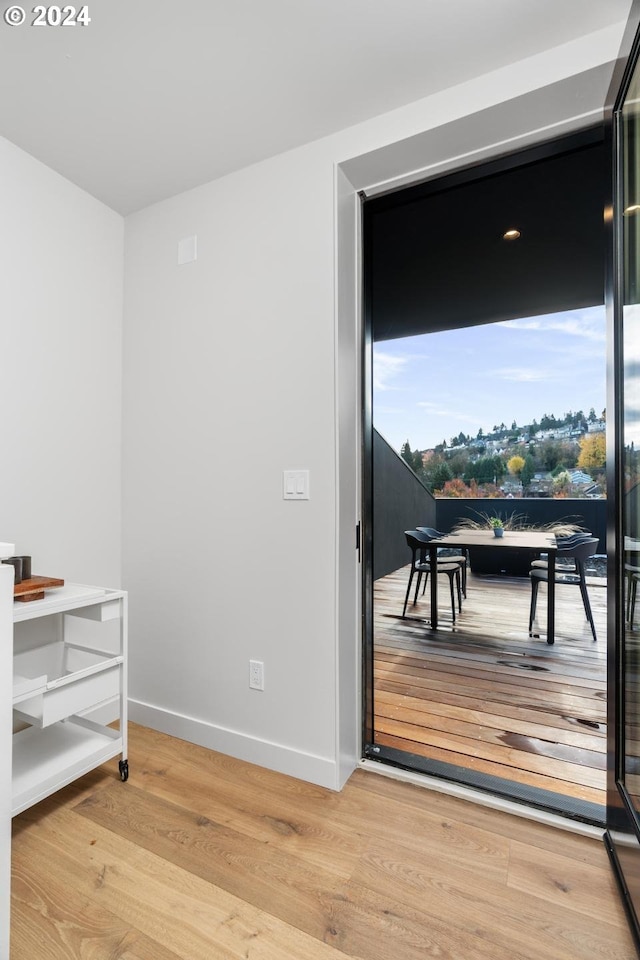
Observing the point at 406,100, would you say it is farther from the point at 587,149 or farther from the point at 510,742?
the point at 510,742

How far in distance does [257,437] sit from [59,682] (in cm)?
114

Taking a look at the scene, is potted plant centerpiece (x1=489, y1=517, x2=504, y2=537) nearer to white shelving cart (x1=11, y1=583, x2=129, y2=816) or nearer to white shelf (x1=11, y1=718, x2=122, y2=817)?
white shelving cart (x1=11, y1=583, x2=129, y2=816)

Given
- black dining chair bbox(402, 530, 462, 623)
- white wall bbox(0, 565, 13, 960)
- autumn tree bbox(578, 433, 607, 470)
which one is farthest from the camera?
black dining chair bbox(402, 530, 462, 623)

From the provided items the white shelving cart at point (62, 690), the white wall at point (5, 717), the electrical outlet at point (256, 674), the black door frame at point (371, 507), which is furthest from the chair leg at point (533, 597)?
the white wall at point (5, 717)

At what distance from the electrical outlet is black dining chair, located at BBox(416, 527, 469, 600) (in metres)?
0.89

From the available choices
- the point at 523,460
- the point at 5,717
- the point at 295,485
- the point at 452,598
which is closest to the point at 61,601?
the point at 5,717

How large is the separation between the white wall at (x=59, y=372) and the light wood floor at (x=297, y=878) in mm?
1043

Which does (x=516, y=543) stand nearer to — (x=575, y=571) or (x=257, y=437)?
(x=575, y=571)

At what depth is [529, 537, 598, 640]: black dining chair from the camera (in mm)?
1740

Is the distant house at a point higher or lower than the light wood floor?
higher

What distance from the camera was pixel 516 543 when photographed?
187 centimetres

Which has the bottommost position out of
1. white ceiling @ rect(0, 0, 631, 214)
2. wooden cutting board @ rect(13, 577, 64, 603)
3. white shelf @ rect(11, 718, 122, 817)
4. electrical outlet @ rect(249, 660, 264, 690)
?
white shelf @ rect(11, 718, 122, 817)

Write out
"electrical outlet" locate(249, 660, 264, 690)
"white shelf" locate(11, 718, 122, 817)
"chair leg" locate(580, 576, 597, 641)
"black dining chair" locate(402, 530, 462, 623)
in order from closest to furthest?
"white shelf" locate(11, 718, 122, 817) → "chair leg" locate(580, 576, 597, 641) → "electrical outlet" locate(249, 660, 264, 690) → "black dining chair" locate(402, 530, 462, 623)

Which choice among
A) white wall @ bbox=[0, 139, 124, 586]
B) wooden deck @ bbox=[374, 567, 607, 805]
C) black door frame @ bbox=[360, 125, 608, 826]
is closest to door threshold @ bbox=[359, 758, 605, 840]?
black door frame @ bbox=[360, 125, 608, 826]
